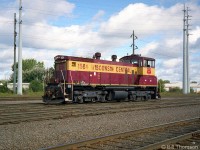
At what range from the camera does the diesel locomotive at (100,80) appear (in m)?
21.2

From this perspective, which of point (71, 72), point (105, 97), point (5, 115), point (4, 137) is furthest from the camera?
point (105, 97)

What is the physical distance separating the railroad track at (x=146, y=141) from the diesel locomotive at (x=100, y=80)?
37.1 ft

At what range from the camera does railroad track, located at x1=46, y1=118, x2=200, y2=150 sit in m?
7.57

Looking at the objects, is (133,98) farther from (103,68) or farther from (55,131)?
(55,131)

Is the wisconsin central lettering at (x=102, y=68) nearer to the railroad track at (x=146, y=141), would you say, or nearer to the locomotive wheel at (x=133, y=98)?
the locomotive wheel at (x=133, y=98)

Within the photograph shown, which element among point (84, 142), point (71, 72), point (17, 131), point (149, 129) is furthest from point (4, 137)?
point (71, 72)

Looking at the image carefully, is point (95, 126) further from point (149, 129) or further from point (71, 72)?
point (71, 72)

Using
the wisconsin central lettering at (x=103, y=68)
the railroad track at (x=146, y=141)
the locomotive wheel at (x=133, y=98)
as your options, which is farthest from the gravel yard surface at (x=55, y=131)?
the locomotive wheel at (x=133, y=98)

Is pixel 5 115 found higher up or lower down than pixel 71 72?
lower down

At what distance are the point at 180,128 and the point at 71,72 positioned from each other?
468 inches

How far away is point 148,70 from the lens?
91.7 ft

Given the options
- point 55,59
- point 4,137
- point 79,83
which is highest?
point 55,59

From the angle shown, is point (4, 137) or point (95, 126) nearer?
point (4, 137)

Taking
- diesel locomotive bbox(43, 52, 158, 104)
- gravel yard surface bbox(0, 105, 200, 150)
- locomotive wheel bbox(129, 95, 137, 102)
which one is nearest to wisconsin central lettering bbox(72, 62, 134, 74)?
diesel locomotive bbox(43, 52, 158, 104)
